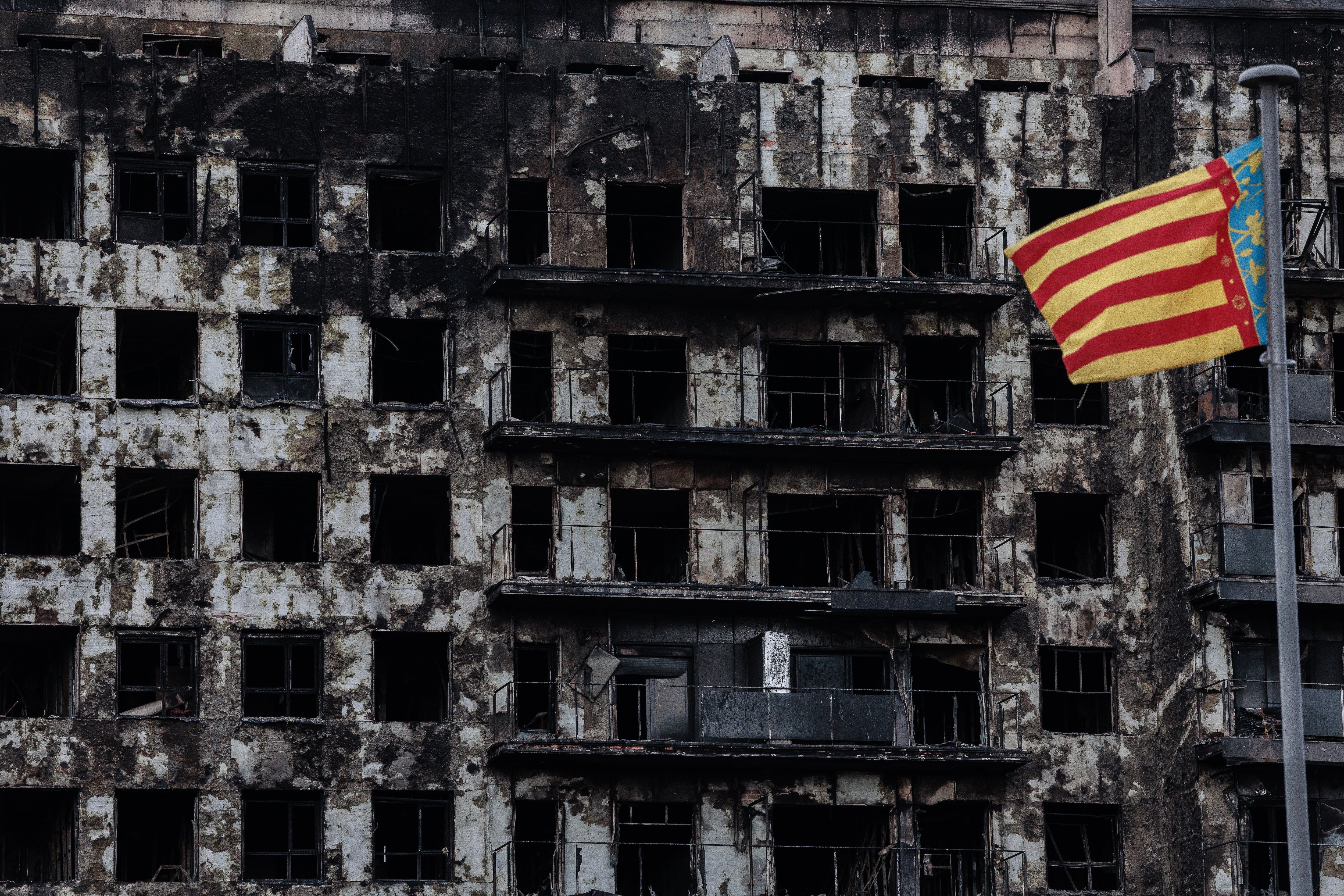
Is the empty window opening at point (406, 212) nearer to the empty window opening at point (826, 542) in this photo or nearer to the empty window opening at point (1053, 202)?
the empty window opening at point (826, 542)

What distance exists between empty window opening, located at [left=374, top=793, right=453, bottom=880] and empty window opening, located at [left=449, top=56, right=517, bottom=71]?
63.0 ft

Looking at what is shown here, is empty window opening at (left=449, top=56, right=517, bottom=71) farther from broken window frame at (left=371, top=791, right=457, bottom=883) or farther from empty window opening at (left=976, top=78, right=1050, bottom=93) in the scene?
broken window frame at (left=371, top=791, right=457, bottom=883)

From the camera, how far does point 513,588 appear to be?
185ft

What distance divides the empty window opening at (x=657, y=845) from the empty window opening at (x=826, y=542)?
19.6 ft

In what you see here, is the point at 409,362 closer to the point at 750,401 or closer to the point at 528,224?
the point at 528,224

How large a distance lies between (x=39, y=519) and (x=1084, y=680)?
23.5 m

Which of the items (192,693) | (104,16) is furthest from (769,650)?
(104,16)

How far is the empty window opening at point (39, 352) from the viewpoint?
58.1 meters

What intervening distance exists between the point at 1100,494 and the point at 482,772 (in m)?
15.3

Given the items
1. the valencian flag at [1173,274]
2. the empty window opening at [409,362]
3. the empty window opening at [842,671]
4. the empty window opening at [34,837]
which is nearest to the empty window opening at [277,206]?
the empty window opening at [409,362]

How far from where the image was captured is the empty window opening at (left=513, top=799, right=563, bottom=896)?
56.8m

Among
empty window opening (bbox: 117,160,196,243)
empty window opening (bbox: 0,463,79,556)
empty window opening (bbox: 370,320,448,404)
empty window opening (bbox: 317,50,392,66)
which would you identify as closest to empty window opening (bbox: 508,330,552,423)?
empty window opening (bbox: 370,320,448,404)

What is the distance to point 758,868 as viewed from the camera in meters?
57.0

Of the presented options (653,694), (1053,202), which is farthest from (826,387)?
(653,694)
